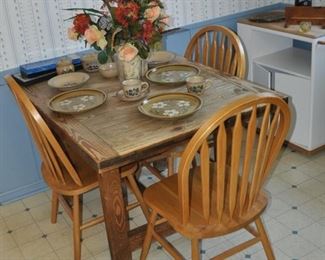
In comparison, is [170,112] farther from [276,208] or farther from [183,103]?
[276,208]

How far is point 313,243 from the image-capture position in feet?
7.29

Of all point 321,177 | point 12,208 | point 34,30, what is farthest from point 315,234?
point 34,30

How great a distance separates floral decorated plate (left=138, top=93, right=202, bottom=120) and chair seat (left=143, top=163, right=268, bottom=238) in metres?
0.30

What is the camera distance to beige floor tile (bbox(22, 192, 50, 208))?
2.72 metres

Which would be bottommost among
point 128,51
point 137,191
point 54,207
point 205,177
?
point 54,207

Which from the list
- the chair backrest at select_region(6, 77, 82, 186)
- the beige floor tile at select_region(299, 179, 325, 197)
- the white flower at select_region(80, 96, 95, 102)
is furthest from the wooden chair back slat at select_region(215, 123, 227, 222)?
the beige floor tile at select_region(299, 179, 325, 197)

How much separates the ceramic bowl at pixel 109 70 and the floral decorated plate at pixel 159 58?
0.68ft

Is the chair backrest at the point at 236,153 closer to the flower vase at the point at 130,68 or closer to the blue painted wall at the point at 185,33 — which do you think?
the flower vase at the point at 130,68

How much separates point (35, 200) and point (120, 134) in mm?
1183

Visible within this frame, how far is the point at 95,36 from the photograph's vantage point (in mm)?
2043

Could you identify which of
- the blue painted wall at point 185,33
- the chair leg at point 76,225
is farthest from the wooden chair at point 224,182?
the blue painted wall at point 185,33

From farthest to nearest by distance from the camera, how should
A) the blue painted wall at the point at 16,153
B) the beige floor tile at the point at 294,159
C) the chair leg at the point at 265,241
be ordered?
the beige floor tile at the point at 294,159
the blue painted wall at the point at 16,153
the chair leg at the point at 265,241

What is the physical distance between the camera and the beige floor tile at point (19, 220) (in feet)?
8.36

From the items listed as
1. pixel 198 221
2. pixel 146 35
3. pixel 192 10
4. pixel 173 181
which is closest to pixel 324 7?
pixel 192 10
